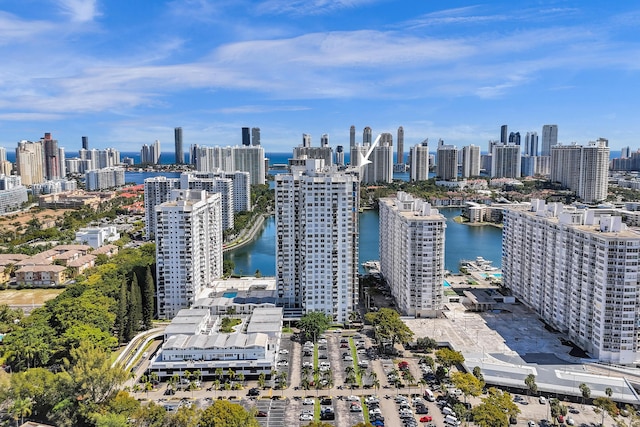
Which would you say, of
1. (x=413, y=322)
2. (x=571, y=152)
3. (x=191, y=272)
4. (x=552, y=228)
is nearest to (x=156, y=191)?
(x=191, y=272)

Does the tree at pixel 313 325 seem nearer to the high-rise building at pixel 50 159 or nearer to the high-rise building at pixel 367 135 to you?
the high-rise building at pixel 367 135

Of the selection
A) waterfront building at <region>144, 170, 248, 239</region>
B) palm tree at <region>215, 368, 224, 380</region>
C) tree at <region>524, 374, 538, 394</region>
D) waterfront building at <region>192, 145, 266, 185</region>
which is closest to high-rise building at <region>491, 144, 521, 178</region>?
waterfront building at <region>192, 145, 266, 185</region>

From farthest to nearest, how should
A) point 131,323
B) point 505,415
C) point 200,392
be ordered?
point 131,323
point 200,392
point 505,415

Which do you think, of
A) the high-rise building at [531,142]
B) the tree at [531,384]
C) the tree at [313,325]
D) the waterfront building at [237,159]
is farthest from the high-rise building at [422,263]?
the high-rise building at [531,142]

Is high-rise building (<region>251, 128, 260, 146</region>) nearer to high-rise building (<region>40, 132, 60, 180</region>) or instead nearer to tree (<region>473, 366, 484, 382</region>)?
high-rise building (<region>40, 132, 60, 180</region>)

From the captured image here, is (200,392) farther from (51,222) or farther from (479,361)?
(51,222)

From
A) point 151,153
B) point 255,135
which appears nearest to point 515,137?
point 255,135

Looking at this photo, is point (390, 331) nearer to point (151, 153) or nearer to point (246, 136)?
point (246, 136)

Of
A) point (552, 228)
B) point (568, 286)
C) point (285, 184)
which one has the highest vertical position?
point (285, 184)
